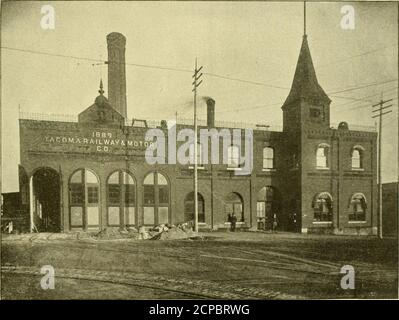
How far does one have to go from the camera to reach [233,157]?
70.7 ft

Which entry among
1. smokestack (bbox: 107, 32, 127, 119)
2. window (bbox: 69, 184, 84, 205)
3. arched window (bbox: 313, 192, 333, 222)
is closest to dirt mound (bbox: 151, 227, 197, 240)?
window (bbox: 69, 184, 84, 205)

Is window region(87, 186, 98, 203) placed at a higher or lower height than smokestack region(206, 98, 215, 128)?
lower

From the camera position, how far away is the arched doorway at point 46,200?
18875 millimetres

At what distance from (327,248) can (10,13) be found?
43.8 feet

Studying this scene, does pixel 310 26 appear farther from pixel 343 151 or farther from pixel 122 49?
pixel 343 151

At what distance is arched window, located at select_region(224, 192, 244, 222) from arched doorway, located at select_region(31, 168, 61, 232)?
9.18 meters

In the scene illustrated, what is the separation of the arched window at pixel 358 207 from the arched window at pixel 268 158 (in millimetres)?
5277

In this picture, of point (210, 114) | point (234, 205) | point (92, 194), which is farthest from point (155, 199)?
point (210, 114)

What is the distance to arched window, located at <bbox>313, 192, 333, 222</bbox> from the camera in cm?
2178

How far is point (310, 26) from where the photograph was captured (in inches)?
455

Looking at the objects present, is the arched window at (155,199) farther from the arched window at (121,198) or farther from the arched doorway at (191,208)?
the arched doorway at (191,208)

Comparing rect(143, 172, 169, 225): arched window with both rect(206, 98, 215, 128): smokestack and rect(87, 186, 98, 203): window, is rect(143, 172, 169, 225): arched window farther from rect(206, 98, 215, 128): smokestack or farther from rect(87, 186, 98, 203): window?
rect(206, 98, 215, 128): smokestack

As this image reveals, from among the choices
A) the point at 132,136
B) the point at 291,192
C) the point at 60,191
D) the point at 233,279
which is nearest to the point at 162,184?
the point at 132,136

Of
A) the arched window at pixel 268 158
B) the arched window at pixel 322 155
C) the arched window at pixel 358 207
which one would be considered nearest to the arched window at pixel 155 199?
the arched window at pixel 268 158
